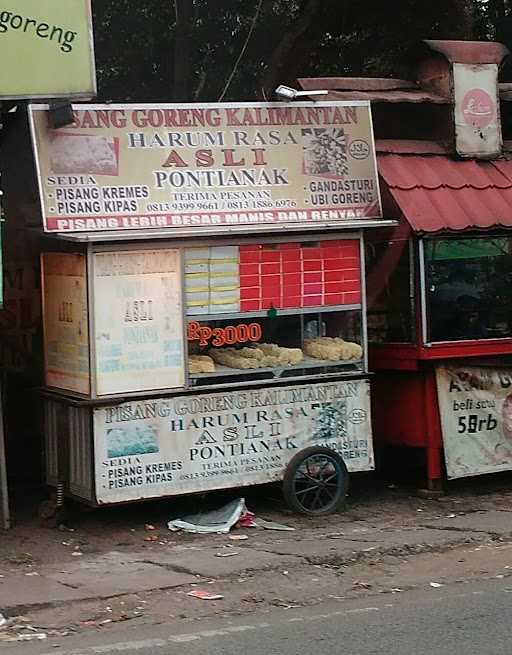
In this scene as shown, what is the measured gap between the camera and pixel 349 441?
9.69m

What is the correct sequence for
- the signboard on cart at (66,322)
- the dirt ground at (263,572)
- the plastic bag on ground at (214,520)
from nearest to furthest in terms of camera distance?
1. the dirt ground at (263,572)
2. the signboard on cart at (66,322)
3. the plastic bag on ground at (214,520)

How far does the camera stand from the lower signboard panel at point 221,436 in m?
8.64

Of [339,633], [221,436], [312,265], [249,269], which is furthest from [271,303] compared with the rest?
[339,633]

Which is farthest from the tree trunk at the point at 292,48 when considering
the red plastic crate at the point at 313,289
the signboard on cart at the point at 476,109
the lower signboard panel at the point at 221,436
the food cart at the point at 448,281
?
the lower signboard panel at the point at 221,436

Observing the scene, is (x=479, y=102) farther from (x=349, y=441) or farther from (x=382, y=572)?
(x=382, y=572)

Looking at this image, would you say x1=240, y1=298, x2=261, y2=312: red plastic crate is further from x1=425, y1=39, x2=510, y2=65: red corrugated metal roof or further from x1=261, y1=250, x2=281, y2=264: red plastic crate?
x1=425, y1=39, x2=510, y2=65: red corrugated metal roof

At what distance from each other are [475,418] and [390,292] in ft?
4.39

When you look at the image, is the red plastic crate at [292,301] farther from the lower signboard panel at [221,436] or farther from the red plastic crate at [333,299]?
the lower signboard panel at [221,436]

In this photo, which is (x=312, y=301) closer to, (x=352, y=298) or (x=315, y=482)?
(x=352, y=298)

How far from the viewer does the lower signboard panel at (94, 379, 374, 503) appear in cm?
864

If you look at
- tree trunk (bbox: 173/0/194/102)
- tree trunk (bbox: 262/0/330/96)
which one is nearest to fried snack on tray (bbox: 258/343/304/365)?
tree trunk (bbox: 262/0/330/96)

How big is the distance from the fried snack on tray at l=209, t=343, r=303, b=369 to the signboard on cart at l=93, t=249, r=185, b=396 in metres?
0.47

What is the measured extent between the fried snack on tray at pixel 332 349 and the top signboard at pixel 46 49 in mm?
2729

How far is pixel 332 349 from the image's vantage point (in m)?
9.57
